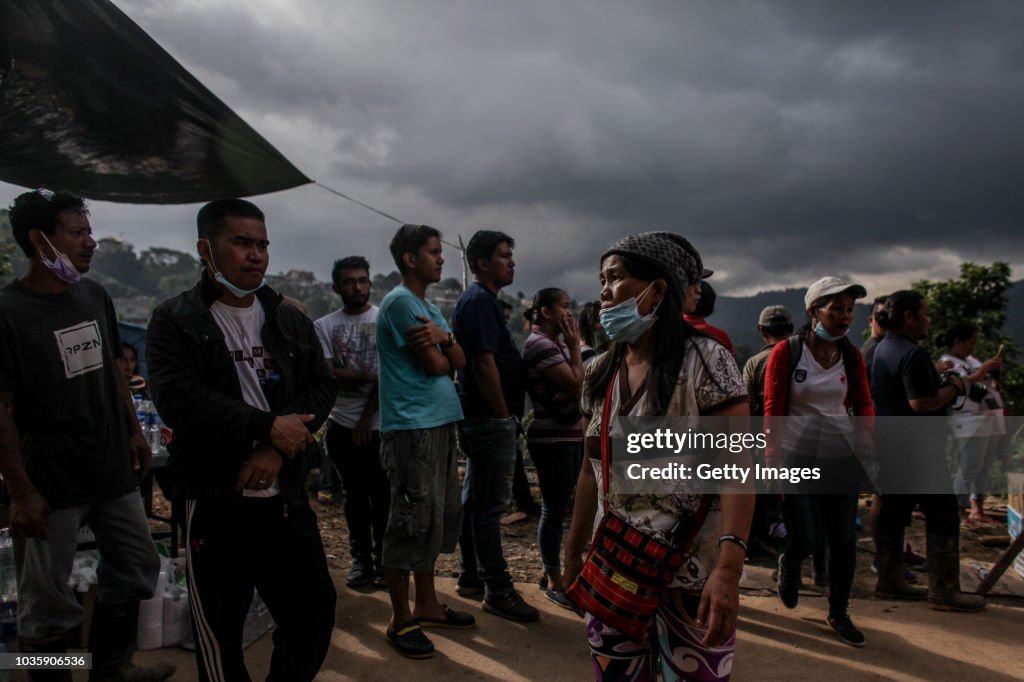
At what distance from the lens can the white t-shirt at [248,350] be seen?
2.32 metres

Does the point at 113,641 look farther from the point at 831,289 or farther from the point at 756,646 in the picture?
the point at 831,289

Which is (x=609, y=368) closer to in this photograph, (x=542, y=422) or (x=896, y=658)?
(x=542, y=422)

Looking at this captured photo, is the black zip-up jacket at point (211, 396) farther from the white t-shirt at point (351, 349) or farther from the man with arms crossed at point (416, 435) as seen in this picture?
the white t-shirt at point (351, 349)

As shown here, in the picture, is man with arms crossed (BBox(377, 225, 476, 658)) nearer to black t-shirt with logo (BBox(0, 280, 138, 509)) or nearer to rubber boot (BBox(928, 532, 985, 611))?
black t-shirt with logo (BBox(0, 280, 138, 509))

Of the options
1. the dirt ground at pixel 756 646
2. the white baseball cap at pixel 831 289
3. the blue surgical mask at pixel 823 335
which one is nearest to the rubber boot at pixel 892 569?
the dirt ground at pixel 756 646

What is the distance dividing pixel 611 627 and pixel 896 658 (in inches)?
98.2

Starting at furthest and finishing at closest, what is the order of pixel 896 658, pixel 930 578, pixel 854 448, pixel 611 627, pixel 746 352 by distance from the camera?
pixel 746 352
pixel 930 578
pixel 854 448
pixel 896 658
pixel 611 627

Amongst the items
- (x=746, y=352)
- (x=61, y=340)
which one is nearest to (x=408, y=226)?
(x=61, y=340)

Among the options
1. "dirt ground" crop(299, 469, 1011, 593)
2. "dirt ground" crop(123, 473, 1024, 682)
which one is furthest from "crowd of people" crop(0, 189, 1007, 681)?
"dirt ground" crop(299, 469, 1011, 593)

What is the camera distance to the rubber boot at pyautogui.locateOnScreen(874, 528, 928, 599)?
4.36 m

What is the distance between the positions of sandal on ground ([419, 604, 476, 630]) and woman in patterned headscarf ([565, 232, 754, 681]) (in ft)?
6.05

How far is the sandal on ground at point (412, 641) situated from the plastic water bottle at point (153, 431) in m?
1.98

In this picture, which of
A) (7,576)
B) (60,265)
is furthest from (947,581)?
(7,576)

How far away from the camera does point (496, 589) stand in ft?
12.8
